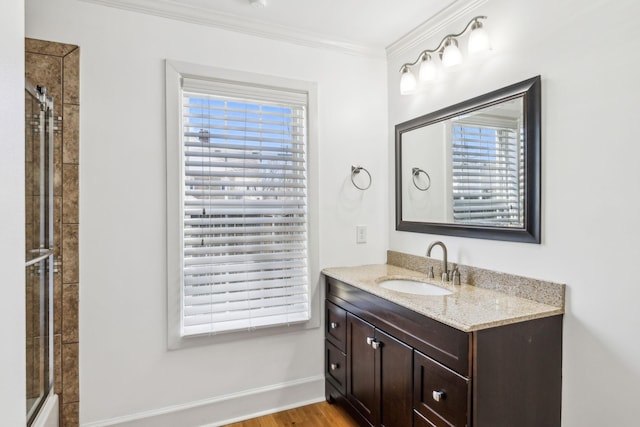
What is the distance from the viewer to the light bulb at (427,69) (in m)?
2.16

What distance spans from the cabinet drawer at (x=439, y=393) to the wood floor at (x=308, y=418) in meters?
0.81

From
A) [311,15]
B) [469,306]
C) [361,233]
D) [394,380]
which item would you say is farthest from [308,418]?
[311,15]

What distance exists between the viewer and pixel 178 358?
7.03 ft

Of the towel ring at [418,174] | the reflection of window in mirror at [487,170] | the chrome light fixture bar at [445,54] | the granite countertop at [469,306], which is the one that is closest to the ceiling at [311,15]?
the chrome light fixture bar at [445,54]

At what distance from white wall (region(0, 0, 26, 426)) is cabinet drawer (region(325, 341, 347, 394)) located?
1663 millimetres

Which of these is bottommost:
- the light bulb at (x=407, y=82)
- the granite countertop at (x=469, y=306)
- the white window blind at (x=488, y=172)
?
the granite countertop at (x=469, y=306)

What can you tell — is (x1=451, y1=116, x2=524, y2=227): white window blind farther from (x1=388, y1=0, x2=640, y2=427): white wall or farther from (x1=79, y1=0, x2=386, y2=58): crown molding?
(x1=79, y1=0, x2=386, y2=58): crown molding

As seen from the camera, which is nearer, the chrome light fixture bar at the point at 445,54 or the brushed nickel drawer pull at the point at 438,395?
the brushed nickel drawer pull at the point at 438,395

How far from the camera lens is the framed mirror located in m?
1.68

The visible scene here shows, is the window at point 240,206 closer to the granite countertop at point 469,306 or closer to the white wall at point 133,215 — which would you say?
the white wall at point 133,215

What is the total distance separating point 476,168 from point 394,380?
118 cm

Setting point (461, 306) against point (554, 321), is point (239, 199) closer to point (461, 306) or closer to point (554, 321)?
point (461, 306)

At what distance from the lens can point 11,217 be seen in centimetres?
83

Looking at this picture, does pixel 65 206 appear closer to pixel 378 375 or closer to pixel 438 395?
pixel 378 375
